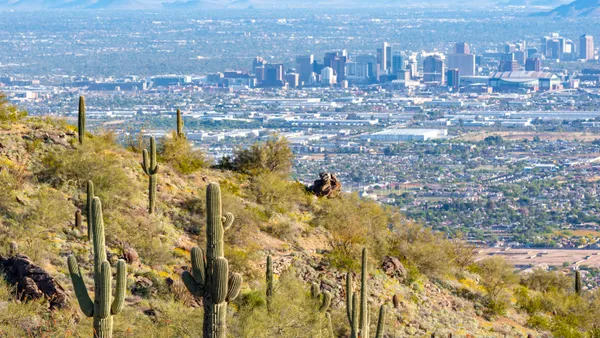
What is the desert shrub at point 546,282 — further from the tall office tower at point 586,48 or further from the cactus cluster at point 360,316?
the tall office tower at point 586,48

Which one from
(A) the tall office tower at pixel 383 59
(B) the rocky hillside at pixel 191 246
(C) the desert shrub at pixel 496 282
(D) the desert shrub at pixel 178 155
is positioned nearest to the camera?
(B) the rocky hillside at pixel 191 246

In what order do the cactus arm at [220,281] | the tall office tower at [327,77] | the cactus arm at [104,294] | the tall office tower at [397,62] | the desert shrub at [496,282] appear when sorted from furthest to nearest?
the tall office tower at [397,62]
the tall office tower at [327,77]
the desert shrub at [496,282]
the cactus arm at [104,294]
the cactus arm at [220,281]

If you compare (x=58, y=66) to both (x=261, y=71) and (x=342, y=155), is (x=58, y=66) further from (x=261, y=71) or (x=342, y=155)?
(x=342, y=155)

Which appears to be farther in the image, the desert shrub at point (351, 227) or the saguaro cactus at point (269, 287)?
the desert shrub at point (351, 227)

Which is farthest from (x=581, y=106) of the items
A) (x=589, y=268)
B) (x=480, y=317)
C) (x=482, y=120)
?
(x=480, y=317)

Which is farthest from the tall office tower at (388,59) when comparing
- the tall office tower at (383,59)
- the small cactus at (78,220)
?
the small cactus at (78,220)

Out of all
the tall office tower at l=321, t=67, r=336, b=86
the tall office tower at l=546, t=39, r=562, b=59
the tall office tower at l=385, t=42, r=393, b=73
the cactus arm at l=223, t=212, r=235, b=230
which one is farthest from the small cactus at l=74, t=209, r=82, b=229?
the tall office tower at l=546, t=39, r=562, b=59
